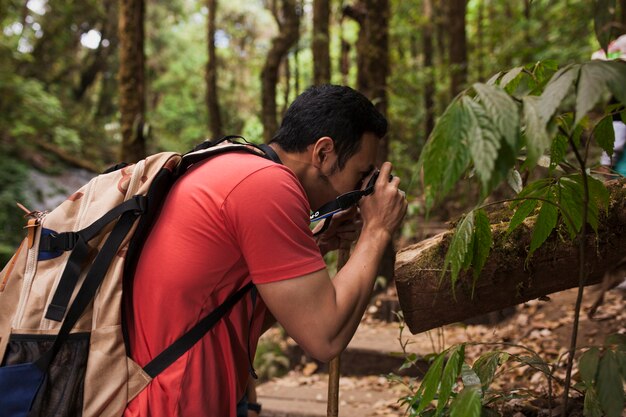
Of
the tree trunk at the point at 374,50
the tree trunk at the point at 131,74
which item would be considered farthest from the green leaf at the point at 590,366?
the tree trunk at the point at 131,74

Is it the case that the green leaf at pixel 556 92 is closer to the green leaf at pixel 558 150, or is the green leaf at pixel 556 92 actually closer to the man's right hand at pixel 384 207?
the green leaf at pixel 558 150

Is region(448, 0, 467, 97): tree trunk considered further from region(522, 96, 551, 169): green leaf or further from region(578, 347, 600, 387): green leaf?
region(522, 96, 551, 169): green leaf

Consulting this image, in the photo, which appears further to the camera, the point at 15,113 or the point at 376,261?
the point at 15,113

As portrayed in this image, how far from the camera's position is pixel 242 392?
2.17 metres

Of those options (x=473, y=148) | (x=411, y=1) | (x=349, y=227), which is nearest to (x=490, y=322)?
(x=349, y=227)

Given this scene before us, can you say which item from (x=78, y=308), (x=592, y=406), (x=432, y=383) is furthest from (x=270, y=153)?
(x=592, y=406)

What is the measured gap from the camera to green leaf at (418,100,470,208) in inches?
49.2

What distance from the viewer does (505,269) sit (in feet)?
7.77

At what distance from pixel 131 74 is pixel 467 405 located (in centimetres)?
715

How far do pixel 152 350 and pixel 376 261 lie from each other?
80cm

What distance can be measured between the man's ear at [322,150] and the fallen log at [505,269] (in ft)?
1.86

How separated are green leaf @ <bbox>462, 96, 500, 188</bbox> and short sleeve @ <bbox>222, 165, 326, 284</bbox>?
0.70m

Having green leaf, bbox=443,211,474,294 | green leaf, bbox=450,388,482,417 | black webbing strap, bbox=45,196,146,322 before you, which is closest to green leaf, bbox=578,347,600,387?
green leaf, bbox=450,388,482,417

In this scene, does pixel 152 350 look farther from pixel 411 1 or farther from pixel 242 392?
pixel 411 1
